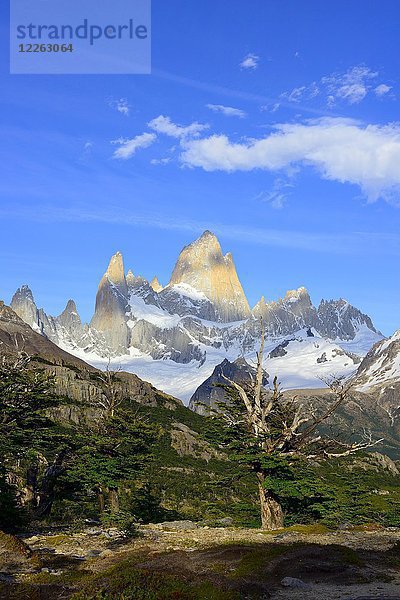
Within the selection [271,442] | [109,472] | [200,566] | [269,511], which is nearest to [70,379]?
[109,472]

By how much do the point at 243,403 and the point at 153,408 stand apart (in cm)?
8610

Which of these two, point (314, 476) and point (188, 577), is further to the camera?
point (314, 476)

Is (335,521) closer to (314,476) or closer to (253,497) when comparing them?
(314,476)

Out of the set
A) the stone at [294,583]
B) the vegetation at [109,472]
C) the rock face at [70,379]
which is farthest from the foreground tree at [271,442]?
the rock face at [70,379]

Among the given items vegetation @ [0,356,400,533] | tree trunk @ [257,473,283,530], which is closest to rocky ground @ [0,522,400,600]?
tree trunk @ [257,473,283,530]

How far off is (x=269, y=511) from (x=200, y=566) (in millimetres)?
12043

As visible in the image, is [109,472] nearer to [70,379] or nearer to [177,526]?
[177,526]

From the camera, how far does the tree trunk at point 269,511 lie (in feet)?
98.7

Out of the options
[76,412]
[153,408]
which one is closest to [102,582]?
[76,412]

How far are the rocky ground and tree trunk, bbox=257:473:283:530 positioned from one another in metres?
2.44

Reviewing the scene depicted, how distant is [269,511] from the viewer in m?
30.1

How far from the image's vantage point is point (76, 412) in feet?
286

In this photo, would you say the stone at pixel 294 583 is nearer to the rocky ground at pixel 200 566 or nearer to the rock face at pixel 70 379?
the rocky ground at pixel 200 566

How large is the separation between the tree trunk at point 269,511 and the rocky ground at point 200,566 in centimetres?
244
